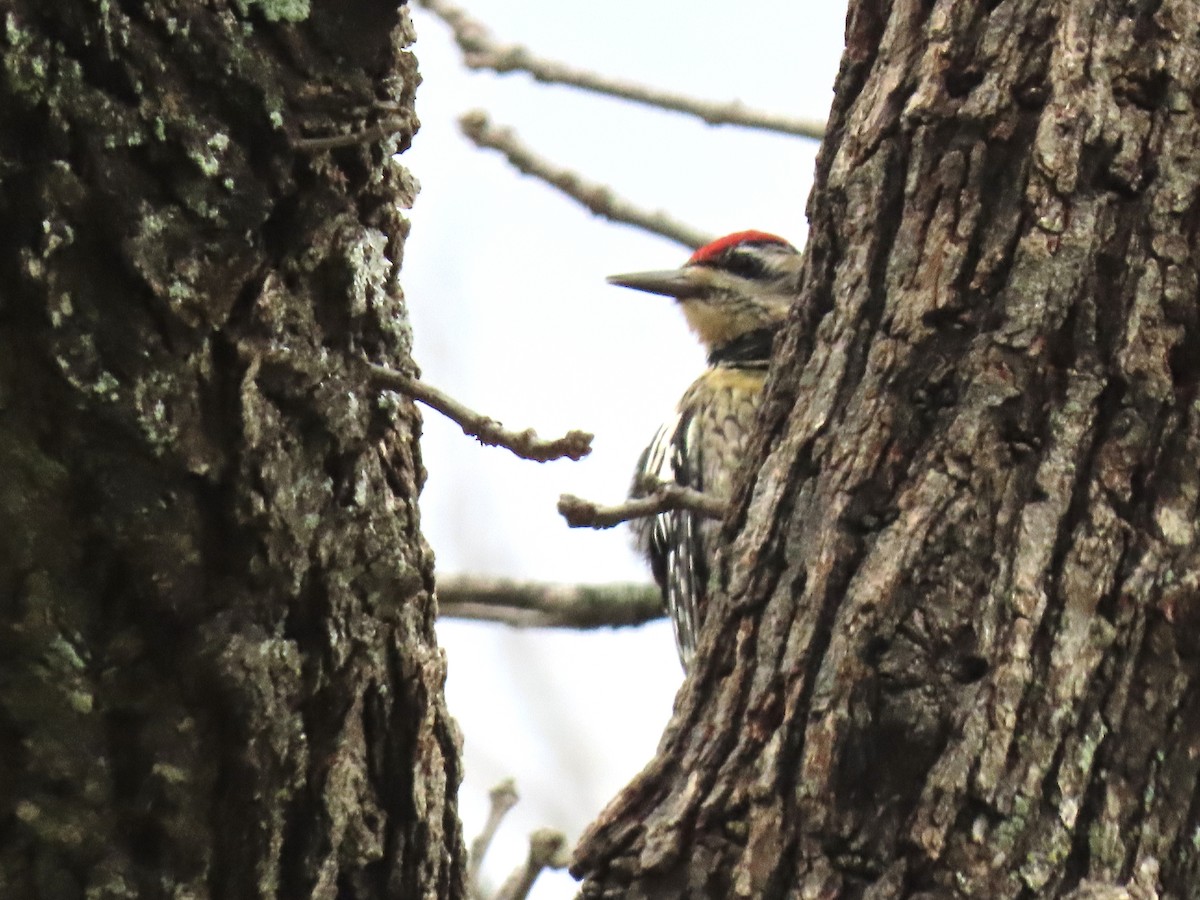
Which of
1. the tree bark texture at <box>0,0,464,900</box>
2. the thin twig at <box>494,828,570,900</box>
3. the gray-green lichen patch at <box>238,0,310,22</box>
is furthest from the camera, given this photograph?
the thin twig at <box>494,828,570,900</box>

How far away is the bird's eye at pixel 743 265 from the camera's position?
5.30 meters

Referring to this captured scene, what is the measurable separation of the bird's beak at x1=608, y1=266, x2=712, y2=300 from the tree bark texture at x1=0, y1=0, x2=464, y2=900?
126 inches

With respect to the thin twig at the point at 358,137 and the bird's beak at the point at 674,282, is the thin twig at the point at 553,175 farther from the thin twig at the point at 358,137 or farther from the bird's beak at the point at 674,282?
the thin twig at the point at 358,137

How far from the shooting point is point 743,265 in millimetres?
5312

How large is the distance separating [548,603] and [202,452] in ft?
9.78

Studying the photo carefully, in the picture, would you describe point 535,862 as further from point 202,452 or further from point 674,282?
point 674,282

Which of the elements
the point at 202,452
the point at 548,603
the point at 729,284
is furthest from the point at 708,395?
the point at 202,452

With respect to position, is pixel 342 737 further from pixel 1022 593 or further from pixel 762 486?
pixel 1022 593

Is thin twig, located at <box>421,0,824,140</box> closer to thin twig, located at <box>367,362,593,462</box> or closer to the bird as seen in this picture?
the bird

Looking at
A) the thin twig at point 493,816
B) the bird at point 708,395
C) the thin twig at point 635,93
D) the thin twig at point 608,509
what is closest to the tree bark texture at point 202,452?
the thin twig at point 608,509

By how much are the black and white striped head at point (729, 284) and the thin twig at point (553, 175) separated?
188mm

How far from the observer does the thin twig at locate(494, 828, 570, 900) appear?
3.43 meters

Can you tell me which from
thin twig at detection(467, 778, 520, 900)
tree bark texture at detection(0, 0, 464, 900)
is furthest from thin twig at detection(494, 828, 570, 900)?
tree bark texture at detection(0, 0, 464, 900)

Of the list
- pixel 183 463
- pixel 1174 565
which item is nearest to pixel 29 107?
pixel 183 463
